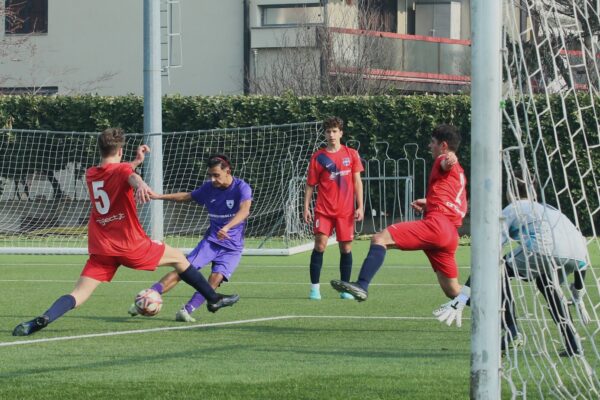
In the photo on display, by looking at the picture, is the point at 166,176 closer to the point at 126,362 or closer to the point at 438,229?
the point at 438,229

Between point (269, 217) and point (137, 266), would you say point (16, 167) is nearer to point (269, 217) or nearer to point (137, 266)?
point (269, 217)

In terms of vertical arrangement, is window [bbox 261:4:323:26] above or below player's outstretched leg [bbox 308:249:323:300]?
above

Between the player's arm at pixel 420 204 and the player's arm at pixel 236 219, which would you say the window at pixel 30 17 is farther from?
the player's arm at pixel 420 204

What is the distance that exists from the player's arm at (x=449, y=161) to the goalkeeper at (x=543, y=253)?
174 centimetres

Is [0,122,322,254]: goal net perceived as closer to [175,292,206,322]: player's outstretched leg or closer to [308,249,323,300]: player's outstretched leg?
[308,249,323,300]: player's outstretched leg

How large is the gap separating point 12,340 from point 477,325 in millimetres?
4812

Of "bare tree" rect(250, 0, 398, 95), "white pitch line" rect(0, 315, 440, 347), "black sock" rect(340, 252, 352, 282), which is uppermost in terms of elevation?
"bare tree" rect(250, 0, 398, 95)

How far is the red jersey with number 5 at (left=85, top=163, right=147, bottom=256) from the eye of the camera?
969 centimetres

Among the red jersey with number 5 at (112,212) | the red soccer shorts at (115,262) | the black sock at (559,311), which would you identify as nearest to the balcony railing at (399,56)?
the red soccer shorts at (115,262)

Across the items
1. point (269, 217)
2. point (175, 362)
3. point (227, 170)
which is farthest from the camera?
point (269, 217)

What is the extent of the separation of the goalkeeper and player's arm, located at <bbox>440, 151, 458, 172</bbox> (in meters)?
1.74

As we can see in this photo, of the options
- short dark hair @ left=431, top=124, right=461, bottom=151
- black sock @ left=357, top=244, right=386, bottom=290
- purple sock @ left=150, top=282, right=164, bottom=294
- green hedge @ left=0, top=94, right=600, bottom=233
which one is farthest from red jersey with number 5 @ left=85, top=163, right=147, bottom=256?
green hedge @ left=0, top=94, right=600, bottom=233

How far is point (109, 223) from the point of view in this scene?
9.84m

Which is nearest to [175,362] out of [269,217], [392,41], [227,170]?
[227,170]
